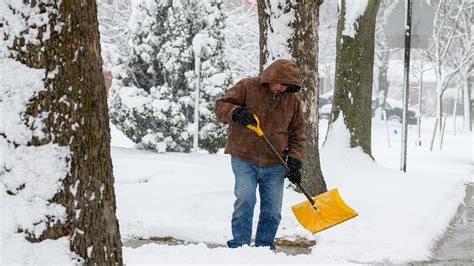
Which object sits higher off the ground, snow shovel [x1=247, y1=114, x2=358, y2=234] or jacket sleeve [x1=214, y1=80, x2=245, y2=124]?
jacket sleeve [x1=214, y1=80, x2=245, y2=124]

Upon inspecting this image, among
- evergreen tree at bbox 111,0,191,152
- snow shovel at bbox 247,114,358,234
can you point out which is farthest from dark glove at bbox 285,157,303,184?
evergreen tree at bbox 111,0,191,152

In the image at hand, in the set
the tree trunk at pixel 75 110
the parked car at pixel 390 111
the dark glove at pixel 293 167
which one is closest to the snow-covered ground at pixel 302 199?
the dark glove at pixel 293 167

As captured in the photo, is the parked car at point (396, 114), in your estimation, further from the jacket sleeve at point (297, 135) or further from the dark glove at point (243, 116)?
the dark glove at point (243, 116)

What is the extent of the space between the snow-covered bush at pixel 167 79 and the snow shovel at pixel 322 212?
29.5 ft

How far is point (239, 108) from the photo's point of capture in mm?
5543

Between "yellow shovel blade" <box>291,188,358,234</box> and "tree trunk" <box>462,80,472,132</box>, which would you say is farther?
"tree trunk" <box>462,80,472,132</box>

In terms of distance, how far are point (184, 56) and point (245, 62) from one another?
15.2 meters

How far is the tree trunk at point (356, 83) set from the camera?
12.1 metres

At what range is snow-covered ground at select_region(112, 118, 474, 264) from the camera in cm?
533

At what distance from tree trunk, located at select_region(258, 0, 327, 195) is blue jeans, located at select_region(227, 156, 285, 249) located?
2.43 m

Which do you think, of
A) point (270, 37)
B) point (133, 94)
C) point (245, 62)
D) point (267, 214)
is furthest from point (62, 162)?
point (245, 62)

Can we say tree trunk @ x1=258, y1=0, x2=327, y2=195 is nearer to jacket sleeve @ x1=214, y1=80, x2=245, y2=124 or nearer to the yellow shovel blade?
the yellow shovel blade

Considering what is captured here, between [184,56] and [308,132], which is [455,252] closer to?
[308,132]

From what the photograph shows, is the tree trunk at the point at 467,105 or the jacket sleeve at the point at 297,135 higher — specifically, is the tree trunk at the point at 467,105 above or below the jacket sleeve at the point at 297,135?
below
